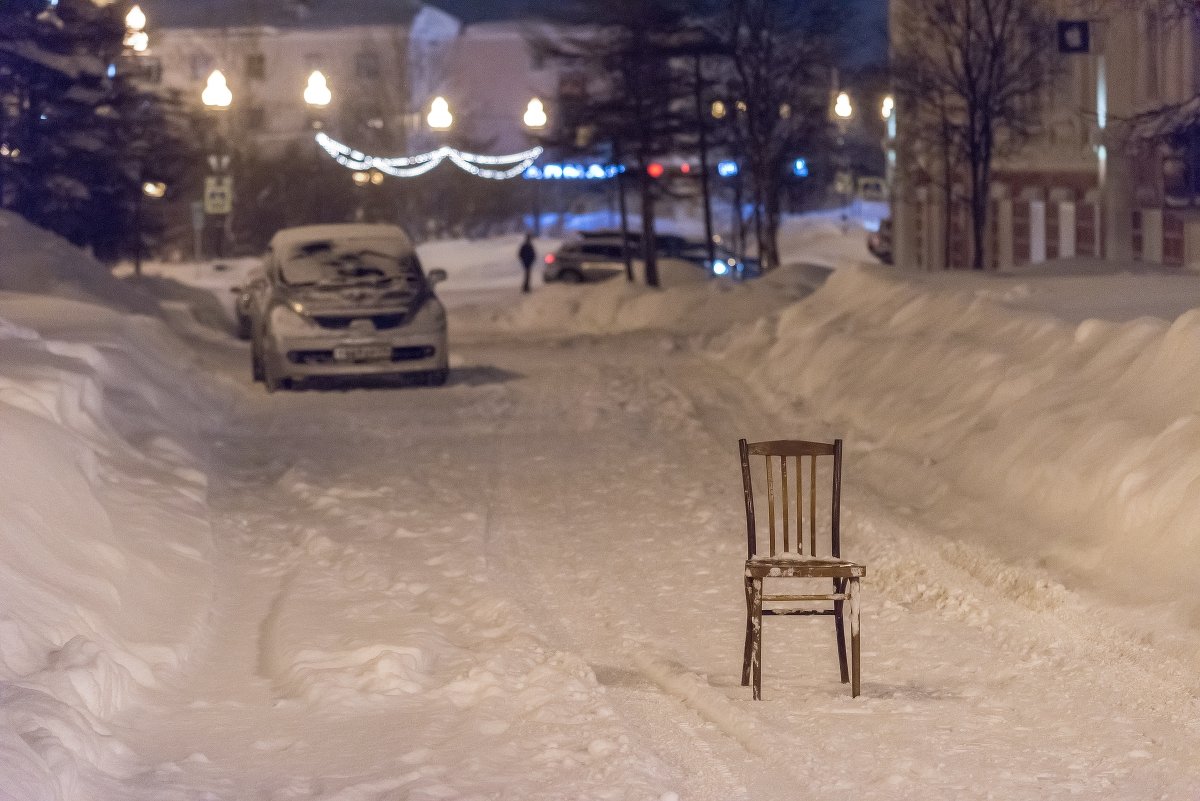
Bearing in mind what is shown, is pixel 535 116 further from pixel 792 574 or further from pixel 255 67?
pixel 792 574

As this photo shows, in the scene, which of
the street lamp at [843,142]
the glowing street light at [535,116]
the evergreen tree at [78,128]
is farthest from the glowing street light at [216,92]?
the street lamp at [843,142]

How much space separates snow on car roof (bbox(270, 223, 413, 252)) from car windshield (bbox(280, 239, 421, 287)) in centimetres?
7

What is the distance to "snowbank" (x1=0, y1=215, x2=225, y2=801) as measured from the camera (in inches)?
222

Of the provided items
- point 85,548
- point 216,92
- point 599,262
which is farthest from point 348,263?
point 599,262

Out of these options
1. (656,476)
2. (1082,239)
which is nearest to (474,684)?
(656,476)

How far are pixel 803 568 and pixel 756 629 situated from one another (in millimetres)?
321

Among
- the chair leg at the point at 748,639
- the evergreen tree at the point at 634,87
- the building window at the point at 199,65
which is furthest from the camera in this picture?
the building window at the point at 199,65

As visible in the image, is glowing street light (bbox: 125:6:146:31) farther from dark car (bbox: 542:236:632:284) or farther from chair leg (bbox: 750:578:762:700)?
chair leg (bbox: 750:578:762:700)

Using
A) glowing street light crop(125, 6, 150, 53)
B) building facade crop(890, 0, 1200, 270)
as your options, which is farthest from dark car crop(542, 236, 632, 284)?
glowing street light crop(125, 6, 150, 53)

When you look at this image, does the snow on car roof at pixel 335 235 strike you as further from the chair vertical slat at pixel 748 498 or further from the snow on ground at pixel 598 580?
the chair vertical slat at pixel 748 498

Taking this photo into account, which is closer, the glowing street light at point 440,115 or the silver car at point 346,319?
the silver car at point 346,319

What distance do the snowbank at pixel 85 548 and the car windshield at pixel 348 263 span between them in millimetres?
3352

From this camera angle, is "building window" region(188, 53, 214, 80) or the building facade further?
"building window" region(188, 53, 214, 80)

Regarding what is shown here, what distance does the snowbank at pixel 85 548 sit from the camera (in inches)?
222
